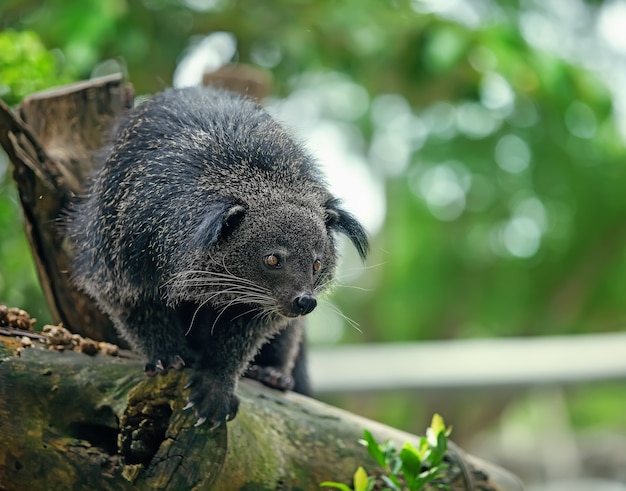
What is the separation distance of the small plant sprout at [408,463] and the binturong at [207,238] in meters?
0.56

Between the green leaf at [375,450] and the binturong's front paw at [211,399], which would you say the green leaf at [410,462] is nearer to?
the green leaf at [375,450]

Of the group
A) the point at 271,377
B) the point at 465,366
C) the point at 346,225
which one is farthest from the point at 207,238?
the point at 465,366

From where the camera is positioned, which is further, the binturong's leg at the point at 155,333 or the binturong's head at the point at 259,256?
the binturong's leg at the point at 155,333

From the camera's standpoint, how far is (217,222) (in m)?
3.12

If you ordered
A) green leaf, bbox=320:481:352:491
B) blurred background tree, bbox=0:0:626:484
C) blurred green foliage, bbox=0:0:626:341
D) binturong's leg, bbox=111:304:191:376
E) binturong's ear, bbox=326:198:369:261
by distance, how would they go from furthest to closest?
blurred green foliage, bbox=0:0:626:341 → blurred background tree, bbox=0:0:626:484 → binturong's ear, bbox=326:198:369:261 → binturong's leg, bbox=111:304:191:376 → green leaf, bbox=320:481:352:491

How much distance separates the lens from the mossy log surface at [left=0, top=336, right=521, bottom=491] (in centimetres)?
289

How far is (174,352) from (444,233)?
8.92 meters

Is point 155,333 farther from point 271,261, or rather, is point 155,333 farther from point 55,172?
point 55,172

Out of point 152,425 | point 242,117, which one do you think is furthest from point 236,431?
Answer: point 242,117

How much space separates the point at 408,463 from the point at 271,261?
937mm

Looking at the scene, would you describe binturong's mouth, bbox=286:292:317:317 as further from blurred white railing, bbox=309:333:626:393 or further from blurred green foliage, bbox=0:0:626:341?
blurred green foliage, bbox=0:0:626:341

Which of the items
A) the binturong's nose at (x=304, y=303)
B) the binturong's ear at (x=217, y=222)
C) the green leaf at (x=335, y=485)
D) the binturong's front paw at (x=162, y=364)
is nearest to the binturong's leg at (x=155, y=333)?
the binturong's front paw at (x=162, y=364)

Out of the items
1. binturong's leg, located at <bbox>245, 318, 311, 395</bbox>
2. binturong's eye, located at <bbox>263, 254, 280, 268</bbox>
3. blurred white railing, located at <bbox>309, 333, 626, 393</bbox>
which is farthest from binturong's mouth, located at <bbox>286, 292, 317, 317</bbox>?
blurred white railing, located at <bbox>309, 333, 626, 393</bbox>

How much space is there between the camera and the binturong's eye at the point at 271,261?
316 cm
